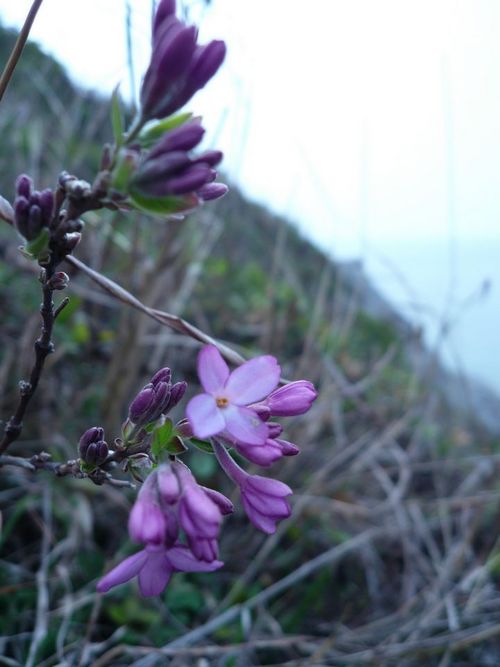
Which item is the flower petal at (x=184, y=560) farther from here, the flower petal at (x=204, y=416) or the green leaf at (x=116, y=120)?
the green leaf at (x=116, y=120)

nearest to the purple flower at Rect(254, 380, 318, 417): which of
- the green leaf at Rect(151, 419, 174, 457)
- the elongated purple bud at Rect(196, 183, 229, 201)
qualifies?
the green leaf at Rect(151, 419, 174, 457)

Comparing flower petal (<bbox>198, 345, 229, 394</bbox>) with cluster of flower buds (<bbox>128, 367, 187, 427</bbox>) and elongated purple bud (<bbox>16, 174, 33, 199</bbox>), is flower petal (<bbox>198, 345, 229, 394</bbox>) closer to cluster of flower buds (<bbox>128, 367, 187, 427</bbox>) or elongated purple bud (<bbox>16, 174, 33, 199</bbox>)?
cluster of flower buds (<bbox>128, 367, 187, 427</bbox>)

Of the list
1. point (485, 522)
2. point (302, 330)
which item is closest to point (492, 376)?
point (302, 330)

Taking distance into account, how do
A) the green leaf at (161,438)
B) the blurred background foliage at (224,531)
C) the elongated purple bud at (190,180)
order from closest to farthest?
the elongated purple bud at (190,180) → the green leaf at (161,438) → the blurred background foliage at (224,531)

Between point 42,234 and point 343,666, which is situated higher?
point 42,234

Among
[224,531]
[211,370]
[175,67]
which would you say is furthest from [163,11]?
[224,531]

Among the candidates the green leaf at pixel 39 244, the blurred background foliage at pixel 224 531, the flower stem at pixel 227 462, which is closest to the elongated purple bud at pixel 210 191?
the green leaf at pixel 39 244

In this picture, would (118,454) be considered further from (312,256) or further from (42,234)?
(312,256)
